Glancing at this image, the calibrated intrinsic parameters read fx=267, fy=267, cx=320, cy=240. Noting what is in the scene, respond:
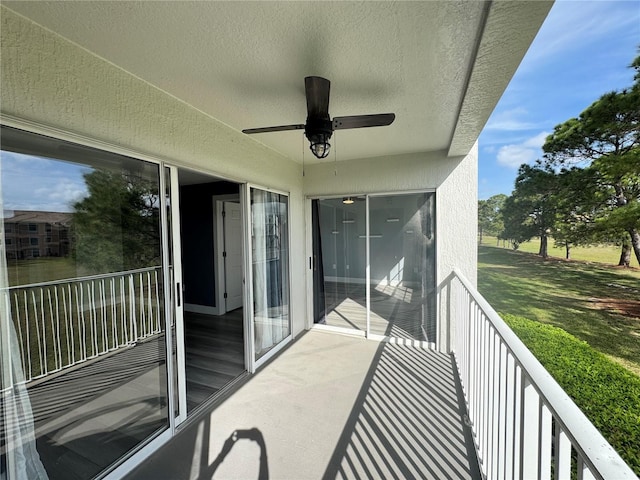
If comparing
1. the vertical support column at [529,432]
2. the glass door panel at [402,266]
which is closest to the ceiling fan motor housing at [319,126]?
the vertical support column at [529,432]

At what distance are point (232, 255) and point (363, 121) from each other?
13.6 ft

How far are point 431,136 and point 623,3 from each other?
11.7 feet

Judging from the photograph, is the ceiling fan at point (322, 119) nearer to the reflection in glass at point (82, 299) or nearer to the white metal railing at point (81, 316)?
the reflection in glass at point (82, 299)

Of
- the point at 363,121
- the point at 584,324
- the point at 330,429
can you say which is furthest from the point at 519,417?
the point at 584,324

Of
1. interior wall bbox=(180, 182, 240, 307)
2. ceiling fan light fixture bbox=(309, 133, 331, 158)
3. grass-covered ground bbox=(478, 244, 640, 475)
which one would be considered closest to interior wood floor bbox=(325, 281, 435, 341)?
grass-covered ground bbox=(478, 244, 640, 475)

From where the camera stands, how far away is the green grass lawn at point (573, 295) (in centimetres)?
445

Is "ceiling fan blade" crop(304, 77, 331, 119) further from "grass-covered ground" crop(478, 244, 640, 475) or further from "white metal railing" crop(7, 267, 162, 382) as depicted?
"grass-covered ground" crop(478, 244, 640, 475)

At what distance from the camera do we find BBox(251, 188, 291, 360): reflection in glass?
3.21 m

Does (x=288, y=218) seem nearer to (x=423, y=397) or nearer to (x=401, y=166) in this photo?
(x=401, y=166)

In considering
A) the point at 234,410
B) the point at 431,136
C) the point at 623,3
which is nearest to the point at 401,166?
the point at 431,136

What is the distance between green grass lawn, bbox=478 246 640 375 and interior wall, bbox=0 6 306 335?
4405 mm

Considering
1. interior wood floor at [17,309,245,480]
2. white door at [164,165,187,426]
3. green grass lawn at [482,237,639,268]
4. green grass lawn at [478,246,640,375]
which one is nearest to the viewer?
interior wood floor at [17,309,245,480]

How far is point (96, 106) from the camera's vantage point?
161 centimetres

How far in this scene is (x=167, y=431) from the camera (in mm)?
2018
